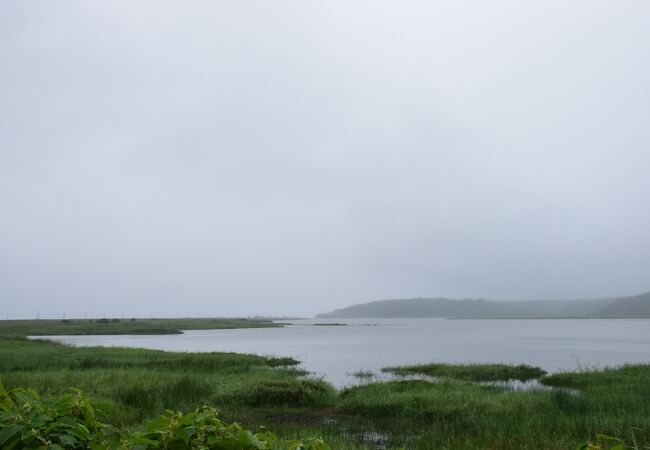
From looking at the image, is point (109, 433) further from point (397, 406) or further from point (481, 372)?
point (481, 372)

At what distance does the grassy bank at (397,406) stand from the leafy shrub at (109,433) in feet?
34.8

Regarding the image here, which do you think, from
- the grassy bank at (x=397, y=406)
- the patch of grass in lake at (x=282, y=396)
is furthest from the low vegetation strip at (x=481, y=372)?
the patch of grass in lake at (x=282, y=396)

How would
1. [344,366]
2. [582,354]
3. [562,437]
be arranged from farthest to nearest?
[582,354] → [344,366] → [562,437]

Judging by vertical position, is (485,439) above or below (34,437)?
below

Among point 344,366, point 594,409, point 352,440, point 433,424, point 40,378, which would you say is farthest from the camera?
point 344,366

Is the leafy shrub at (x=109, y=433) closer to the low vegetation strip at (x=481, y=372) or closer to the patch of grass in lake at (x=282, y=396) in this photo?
the patch of grass in lake at (x=282, y=396)

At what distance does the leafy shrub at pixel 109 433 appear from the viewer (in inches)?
113

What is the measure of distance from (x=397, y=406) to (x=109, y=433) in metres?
18.3

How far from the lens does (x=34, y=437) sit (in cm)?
301

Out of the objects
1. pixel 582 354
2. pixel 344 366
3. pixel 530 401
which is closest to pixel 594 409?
pixel 530 401

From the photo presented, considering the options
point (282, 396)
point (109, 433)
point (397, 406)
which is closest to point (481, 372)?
point (397, 406)

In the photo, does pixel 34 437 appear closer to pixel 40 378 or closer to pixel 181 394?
pixel 181 394

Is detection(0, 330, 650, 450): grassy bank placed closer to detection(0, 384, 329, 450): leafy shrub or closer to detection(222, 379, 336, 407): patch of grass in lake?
detection(222, 379, 336, 407): patch of grass in lake

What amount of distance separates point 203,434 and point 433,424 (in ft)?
53.2
